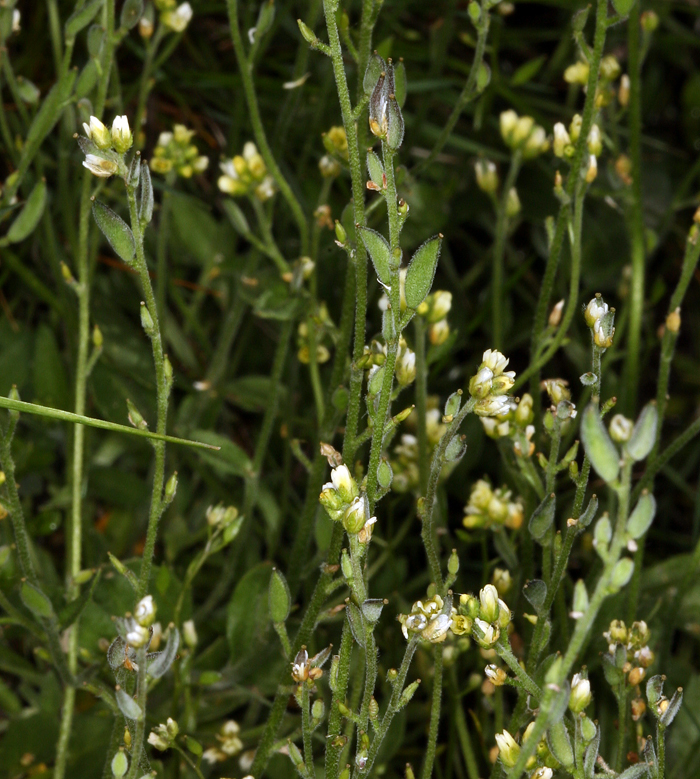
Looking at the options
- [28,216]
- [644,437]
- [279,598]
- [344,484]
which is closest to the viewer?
[644,437]

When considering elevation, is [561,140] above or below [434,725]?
above

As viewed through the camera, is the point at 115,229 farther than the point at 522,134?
No

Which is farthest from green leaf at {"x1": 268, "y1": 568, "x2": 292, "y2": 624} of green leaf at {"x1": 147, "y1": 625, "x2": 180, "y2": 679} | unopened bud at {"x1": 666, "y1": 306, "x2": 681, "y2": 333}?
unopened bud at {"x1": 666, "y1": 306, "x2": 681, "y2": 333}

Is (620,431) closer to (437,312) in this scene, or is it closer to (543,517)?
(543,517)

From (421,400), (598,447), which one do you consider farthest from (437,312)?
(598,447)

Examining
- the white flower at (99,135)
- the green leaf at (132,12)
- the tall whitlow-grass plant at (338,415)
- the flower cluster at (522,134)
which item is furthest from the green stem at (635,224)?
the white flower at (99,135)

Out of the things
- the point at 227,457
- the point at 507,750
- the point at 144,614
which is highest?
the point at 144,614

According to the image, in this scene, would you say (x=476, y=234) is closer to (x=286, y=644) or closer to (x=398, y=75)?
(x=398, y=75)
